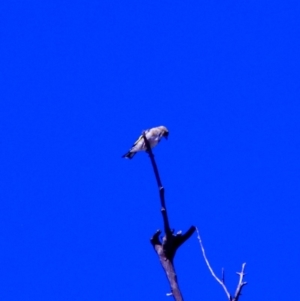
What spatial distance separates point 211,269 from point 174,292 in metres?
0.41

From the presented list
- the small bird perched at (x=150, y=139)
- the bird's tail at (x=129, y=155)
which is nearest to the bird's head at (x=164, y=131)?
the small bird perched at (x=150, y=139)

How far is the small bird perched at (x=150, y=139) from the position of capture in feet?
34.0

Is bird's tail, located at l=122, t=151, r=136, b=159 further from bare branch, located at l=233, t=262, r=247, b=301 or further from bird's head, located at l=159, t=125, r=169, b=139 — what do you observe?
bare branch, located at l=233, t=262, r=247, b=301

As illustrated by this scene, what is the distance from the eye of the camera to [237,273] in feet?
18.6

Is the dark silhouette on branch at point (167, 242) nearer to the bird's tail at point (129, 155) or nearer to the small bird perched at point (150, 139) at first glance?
the small bird perched at point (150, 139)

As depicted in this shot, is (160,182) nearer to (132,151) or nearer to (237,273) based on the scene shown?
(237,273)

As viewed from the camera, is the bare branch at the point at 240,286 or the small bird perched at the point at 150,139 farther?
the small bird perched at the point at 150,139

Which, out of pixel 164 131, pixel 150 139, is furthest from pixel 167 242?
pixel 164 131

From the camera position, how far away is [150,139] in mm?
11219

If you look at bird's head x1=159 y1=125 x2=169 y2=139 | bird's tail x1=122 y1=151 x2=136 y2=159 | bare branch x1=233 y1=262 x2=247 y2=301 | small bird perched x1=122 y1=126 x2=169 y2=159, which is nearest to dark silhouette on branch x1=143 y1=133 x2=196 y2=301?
bare branch x1=233 y1=262 x2=247 y2=301

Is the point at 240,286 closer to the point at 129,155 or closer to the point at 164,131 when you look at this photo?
the point at 129,155

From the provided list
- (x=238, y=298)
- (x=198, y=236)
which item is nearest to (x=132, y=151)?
(x=198, y=236)

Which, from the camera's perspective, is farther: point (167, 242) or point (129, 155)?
point (129, 155)

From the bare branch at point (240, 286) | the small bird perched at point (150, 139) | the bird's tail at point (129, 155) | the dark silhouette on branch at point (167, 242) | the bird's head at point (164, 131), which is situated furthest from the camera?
the bird's head at point (164, 131)
